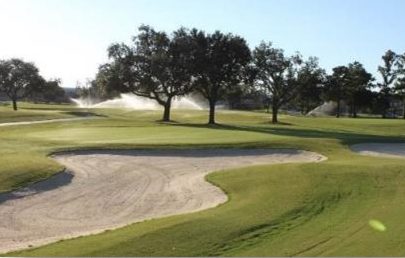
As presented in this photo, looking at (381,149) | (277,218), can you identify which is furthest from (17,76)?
(277,218)

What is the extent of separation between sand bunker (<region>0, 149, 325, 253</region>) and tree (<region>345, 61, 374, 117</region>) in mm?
93087

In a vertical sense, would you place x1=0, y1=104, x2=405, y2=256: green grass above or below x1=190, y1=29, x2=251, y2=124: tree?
below

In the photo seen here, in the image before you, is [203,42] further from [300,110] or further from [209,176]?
[300,110]

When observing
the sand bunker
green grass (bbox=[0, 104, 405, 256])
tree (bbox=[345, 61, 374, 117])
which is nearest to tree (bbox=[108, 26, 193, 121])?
the sand bunker

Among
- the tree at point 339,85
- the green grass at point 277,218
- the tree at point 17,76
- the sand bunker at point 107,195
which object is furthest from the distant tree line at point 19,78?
the green grass at point 277,218

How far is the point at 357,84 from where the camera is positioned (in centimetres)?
12000

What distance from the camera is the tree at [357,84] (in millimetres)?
119250

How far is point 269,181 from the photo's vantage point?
20203 millimetres

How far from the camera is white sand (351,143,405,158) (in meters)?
33.5

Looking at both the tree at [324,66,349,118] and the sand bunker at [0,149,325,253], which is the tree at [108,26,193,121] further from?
the tree at [324,66,349,118]

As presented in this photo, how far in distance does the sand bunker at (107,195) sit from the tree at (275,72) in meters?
48.8

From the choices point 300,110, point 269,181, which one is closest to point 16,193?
point 269,181

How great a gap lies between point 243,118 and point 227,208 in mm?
71210

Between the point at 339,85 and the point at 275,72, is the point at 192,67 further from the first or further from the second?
the point at 339,85
